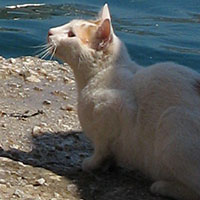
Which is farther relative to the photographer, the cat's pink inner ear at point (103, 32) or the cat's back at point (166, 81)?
the cat's pink inner ear at point (103, 32)

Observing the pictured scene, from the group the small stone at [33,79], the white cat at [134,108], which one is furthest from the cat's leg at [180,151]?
the small stone at [33,79]

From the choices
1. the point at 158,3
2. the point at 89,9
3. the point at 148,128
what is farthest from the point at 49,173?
the point at 158,3

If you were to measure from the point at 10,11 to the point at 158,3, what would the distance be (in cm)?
235

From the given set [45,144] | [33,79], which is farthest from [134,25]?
[45,144]

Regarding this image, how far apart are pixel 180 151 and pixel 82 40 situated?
910 millimetres

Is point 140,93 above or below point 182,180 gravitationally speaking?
above

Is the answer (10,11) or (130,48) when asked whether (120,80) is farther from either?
(10,11)

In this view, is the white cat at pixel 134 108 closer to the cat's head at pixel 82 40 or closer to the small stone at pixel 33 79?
the cat's head at pixel 82 40

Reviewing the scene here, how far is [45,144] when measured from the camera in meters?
4.19

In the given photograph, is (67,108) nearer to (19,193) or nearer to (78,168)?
(78,168)

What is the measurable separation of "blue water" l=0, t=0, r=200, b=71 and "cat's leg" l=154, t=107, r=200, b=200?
14.3ft

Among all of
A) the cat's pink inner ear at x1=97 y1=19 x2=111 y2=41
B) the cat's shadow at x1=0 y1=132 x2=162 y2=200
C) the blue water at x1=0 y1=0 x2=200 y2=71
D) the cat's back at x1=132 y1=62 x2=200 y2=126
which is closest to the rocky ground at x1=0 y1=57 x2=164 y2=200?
the cat's shadow at x1=0 y1=132 x2=162 y2=200

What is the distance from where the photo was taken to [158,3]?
398 inches

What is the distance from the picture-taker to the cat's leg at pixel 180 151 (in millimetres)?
3230
